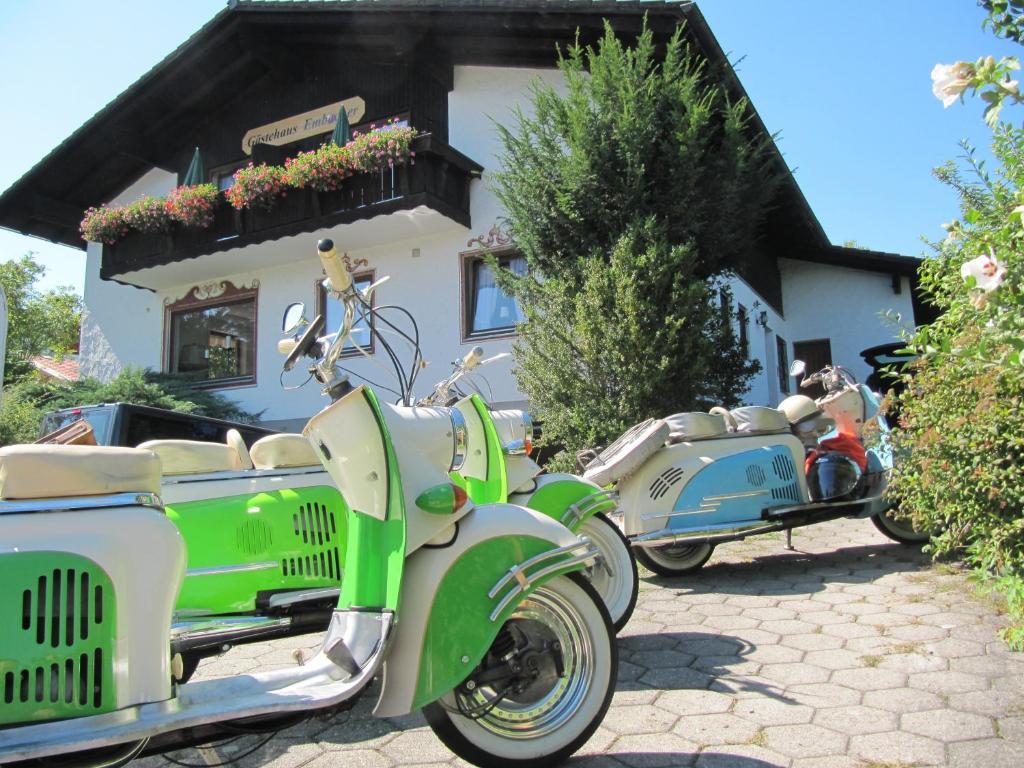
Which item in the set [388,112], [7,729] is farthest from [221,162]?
[7,729]

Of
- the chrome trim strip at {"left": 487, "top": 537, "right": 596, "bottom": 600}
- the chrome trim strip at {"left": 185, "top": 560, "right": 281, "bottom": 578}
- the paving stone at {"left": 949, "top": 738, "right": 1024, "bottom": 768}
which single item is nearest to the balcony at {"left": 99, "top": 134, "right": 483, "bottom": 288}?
the chrome trim strip at {"left": 185, "top": 560, "right": 281, "bottom": 578}

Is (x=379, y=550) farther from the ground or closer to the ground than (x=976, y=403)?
closer to the ground

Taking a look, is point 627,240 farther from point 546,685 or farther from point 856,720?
point 546,685

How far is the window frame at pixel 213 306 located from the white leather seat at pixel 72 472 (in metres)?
11.4

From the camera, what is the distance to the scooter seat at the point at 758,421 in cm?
536

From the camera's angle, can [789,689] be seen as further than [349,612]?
Yes

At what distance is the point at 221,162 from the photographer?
14219 millimetres

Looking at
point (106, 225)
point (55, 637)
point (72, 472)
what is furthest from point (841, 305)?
point (55, 637)

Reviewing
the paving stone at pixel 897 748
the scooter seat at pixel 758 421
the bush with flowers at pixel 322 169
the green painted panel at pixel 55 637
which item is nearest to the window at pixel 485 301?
the bush with flowers at pixel 322 169

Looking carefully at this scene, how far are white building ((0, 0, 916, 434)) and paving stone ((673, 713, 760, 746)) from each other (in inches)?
289

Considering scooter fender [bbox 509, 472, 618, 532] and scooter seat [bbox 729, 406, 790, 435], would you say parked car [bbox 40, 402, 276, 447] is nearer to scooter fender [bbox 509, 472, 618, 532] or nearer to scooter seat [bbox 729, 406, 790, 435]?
scooter fender [bbox 509, 472, 618, 532]

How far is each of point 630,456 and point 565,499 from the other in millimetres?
1285

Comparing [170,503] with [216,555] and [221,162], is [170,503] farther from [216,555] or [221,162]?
[221,162]

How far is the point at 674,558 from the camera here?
5375mm
